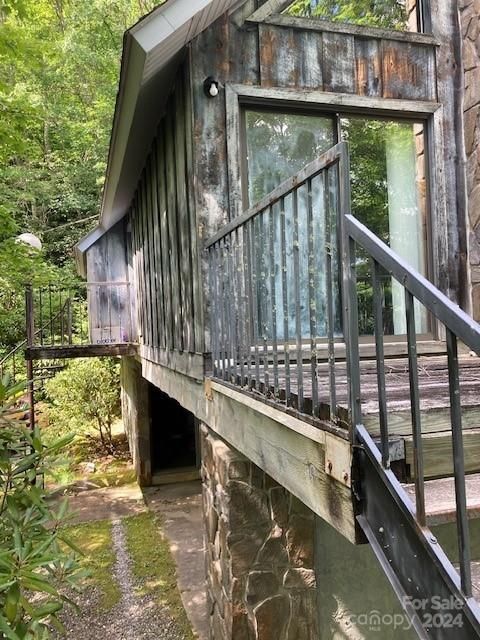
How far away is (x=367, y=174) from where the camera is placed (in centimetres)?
418

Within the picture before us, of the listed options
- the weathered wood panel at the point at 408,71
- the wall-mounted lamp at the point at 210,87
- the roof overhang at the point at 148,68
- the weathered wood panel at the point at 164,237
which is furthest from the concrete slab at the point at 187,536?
the weathered wood panel at the point at 408,71

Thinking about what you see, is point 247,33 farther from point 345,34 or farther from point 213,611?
point 213,611

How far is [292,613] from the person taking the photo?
3.10 metres

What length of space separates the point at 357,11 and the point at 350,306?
367 cm

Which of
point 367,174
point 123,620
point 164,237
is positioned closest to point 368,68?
point 367,174

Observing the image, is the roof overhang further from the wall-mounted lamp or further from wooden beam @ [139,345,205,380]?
wooden beam @ [139,345,205,380]

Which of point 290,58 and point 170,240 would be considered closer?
point 290,58

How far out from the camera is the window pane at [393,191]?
4.11 m

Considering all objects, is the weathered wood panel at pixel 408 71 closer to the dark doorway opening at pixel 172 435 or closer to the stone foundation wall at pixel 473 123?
the stone foundation wall at pixel 473 123

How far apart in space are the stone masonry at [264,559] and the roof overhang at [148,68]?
8.78 ft

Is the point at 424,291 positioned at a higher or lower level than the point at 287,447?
higher

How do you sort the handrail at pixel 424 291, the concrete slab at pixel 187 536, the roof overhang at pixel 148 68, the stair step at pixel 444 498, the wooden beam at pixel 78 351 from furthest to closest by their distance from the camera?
the wooden beam at pixel 78 351, the concrete slab at pixel 187 536, the roof overhang at pixel 148 68, the stair step at pixel 444 498, the handrail at pixel 424 291

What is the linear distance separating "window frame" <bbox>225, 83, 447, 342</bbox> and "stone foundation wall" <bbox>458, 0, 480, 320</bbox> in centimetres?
24

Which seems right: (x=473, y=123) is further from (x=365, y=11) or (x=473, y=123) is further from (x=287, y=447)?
(x=287, y=447)
